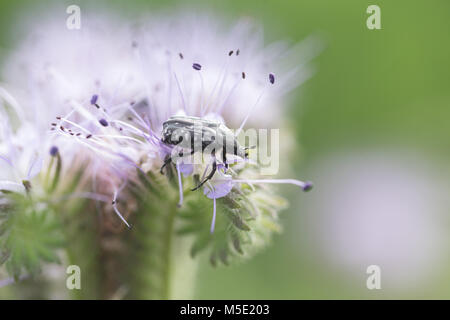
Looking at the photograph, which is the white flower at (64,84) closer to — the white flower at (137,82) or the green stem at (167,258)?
the white flower at (137,82)

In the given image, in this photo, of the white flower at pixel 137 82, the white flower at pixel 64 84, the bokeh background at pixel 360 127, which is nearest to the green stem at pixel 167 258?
the white flower at pixel 137 82

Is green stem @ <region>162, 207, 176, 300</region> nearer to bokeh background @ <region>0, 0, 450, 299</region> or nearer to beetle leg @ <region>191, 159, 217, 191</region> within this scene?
beetle leg @ <region>191, 159, 217, 191</region>

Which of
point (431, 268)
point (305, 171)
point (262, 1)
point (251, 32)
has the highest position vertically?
point (262, 1)

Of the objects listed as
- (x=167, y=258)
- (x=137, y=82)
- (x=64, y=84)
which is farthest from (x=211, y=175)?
(x=64, y=84)

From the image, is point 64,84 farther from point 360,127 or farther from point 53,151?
point 360,127

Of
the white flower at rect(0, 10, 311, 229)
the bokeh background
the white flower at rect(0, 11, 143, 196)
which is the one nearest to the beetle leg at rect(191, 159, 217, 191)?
the white flower at rect(0, 10, 311, 229)

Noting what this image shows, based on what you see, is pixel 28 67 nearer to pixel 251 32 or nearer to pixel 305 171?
pixel 251 32

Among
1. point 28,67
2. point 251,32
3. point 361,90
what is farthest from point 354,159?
point 28,67

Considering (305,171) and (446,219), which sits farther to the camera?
(305,171)
